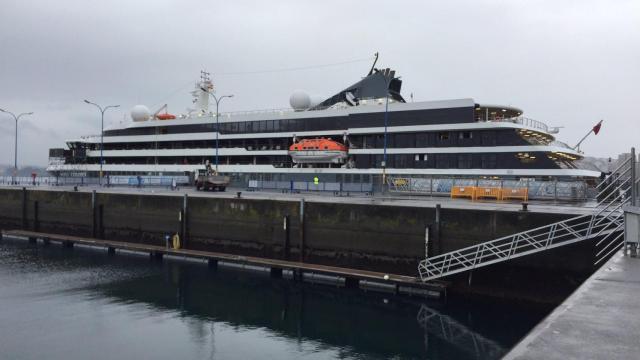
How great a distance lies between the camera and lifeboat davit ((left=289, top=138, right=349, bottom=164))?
55250mm

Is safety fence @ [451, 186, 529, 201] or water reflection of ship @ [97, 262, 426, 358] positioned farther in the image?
safety fence @ [451, 186, 529, 201]

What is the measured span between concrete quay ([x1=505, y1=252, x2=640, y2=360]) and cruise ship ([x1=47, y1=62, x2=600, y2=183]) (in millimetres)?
35770

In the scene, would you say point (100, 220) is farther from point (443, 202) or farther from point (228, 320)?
point (443, 202)

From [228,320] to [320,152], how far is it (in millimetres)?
33434

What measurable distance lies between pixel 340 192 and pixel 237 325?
72.6ft

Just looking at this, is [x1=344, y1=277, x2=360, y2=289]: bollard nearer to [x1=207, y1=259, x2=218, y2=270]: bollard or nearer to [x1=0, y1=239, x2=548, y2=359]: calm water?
[x1=0, y1=239, x2=548, y2=359]: calm water

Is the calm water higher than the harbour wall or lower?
lower

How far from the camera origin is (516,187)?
36.7 metres

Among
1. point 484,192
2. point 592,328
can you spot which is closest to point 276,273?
point 484,192

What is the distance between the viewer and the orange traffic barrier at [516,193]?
117ft

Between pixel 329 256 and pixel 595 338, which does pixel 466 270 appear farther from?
pixel 595 338

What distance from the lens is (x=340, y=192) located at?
43969mm

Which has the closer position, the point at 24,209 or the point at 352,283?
the point at 352,283

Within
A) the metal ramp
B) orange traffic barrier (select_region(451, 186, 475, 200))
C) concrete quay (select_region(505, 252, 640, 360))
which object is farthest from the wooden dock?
concrete quay (select_region(505, 252, 640, 360))
